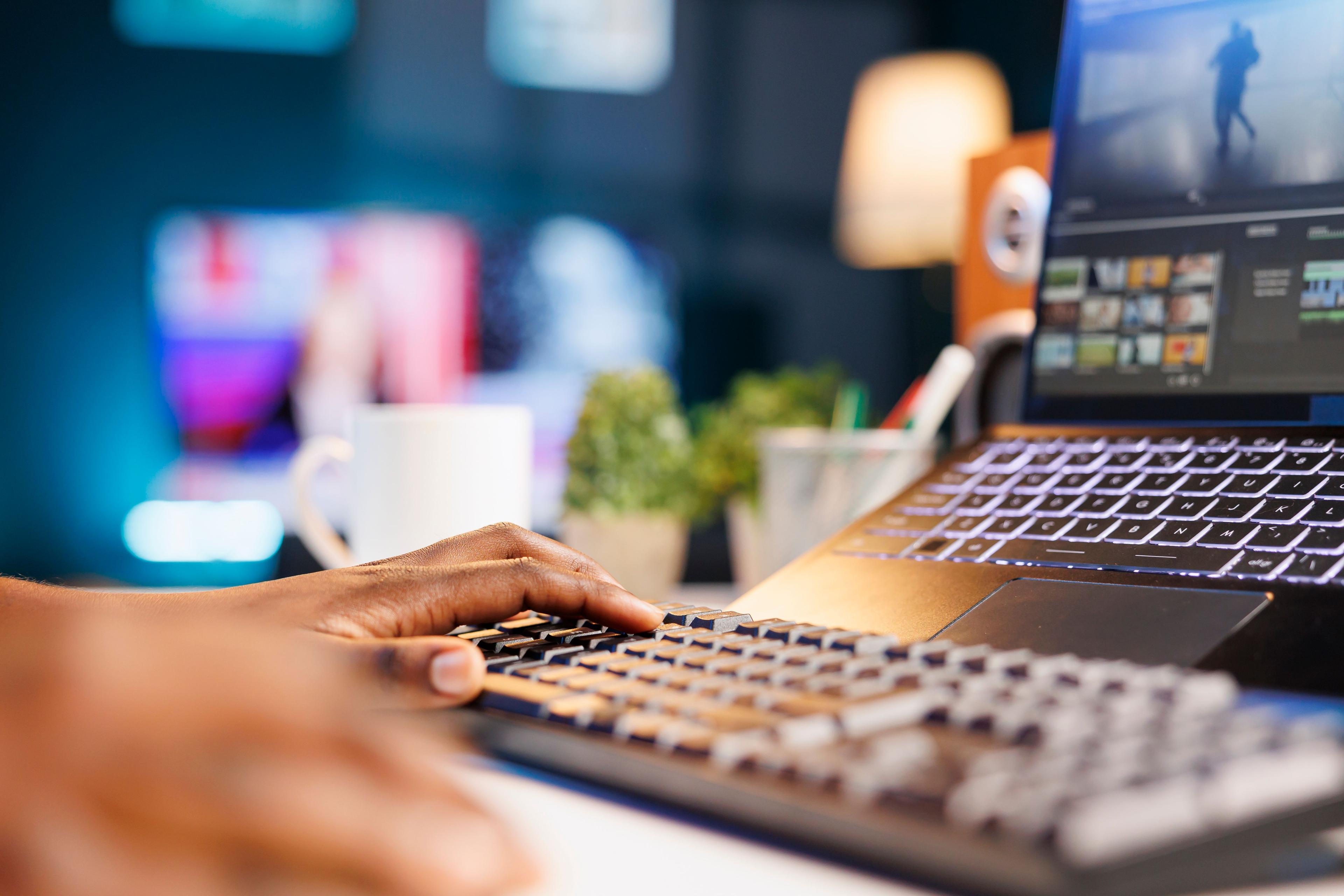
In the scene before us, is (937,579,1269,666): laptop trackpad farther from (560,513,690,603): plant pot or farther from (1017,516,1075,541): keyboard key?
(560,513,690,603): plant pot

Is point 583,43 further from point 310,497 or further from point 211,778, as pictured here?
point 211,778

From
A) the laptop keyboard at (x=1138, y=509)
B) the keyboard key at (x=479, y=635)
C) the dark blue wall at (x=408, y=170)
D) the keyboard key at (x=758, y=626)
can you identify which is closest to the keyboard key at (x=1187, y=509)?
the laptop keyboard at (x=1138, y=509)

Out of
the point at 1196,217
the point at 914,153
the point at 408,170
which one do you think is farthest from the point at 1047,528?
the point at 408,170

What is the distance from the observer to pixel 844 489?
0.84 meters

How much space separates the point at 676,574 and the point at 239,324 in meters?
2.45

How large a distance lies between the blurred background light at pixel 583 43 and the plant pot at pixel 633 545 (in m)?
2.82

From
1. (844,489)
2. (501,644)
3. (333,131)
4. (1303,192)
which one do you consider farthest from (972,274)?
(333,131)

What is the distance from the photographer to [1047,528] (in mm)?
566

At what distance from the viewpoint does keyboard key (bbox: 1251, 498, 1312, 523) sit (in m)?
0.50

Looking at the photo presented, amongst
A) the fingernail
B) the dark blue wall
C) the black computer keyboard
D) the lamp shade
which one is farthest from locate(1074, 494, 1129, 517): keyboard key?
the dark blue wall

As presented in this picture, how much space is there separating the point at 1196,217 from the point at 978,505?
0.22 metres

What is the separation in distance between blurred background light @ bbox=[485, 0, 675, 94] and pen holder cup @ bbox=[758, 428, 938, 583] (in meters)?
2.88

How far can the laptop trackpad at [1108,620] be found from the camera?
430 mm

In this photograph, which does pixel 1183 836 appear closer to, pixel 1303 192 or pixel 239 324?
pixel 1303 192
